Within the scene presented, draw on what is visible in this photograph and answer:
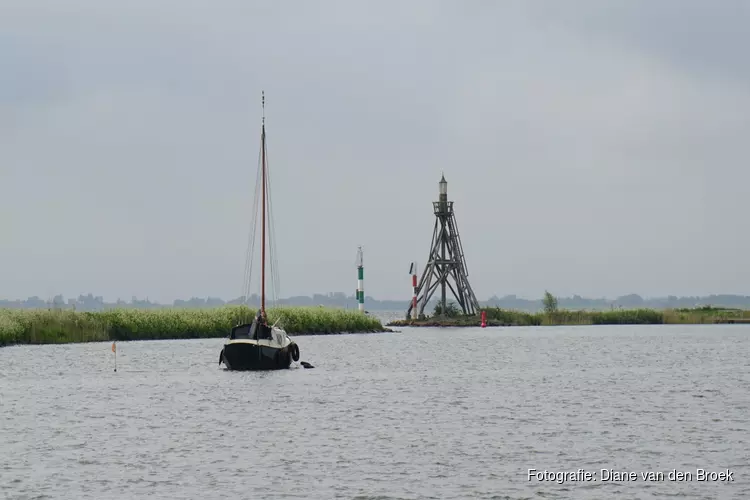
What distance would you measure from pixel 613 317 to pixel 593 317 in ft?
8.27

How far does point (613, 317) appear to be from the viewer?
126312 millimetres

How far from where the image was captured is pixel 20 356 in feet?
199

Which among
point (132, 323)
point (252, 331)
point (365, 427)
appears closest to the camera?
point (365, 427)

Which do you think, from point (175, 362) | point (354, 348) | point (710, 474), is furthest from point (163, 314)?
point (710, 474)

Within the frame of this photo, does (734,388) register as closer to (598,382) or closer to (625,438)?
(598,382)

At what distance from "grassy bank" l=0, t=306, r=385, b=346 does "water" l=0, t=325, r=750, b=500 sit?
7.52m

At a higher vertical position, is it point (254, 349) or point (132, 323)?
point (132, 323)

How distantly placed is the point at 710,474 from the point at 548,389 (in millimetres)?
20342

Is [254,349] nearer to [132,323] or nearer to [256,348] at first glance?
[256,348]

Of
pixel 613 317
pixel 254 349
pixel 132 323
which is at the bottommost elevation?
pixel 254 349

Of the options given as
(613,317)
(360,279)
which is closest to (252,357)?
(360,279)

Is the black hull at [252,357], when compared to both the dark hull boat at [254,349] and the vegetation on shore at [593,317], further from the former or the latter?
the vegetation on shore at [593,317]

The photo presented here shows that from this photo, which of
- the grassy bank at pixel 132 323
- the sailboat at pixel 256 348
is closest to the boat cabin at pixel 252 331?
the sailboat at pixel 256 348

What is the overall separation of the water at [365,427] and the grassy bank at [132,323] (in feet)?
24.7
